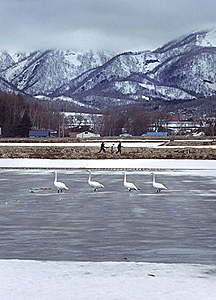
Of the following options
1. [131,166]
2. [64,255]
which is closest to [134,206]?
[64,255]

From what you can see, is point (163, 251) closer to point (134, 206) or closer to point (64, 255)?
point (64, 255)

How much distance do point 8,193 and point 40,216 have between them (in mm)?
7561

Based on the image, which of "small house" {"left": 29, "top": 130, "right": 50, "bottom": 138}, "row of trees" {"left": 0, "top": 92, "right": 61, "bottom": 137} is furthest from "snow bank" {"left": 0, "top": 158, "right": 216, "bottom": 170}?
"small house" {"left": 29, "top": 130, "right": 50, "bottom": 138}

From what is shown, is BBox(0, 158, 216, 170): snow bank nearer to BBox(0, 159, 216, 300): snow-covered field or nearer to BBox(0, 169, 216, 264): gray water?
BBox(0, 169, 216, 264): gray water

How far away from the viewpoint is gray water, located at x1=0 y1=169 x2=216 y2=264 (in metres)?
10.4

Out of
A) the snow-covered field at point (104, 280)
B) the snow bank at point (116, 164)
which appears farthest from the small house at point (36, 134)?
the snow-covered field at point (104, 280)

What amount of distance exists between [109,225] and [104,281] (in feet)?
19.6

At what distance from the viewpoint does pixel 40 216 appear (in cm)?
1579

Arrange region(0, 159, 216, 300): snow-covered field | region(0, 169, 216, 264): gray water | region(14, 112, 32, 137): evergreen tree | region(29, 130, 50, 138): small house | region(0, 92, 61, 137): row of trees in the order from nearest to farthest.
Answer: region(0, 159, 216, 300): snow-covered field, region(0, 169, 216, 264): gray water, region(14, 112, 32, 137): evergreen tree, region(0, 92, 61, 137): row of trees, region(29, 130, 50, 138): small house

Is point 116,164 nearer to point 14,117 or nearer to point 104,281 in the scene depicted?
point 104,281

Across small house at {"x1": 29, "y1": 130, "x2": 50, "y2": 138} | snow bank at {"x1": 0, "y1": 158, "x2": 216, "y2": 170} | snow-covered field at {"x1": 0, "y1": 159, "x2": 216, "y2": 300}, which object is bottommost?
snow bank at {"x1": 0, "y1": 158, "x2": 216, "y2": 170}

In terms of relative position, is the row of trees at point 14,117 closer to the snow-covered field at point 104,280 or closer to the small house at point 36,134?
the small house at point 36,134

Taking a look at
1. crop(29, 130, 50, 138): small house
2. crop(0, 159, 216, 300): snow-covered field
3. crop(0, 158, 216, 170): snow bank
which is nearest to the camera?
crop(0, 159, 216, 300): snow-covered field

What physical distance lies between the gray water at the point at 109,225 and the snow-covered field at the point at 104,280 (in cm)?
71
